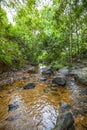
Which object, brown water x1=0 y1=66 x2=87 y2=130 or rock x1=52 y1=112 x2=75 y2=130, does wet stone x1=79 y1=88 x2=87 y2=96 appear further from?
rock x1=52 y1=112 x2=75 y2=130

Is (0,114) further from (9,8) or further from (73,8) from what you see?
(73,8)

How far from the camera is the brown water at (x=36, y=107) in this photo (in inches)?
114

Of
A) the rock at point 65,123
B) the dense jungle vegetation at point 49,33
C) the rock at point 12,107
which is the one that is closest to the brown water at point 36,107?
the rock at point 12,107

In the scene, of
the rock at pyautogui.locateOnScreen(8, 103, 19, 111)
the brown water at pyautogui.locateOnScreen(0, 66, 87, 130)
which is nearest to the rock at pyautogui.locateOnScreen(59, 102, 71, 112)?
the brown water at pyautogui.locateOnScreen(0, 66, 87, 130)

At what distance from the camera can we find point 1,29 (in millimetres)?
4301

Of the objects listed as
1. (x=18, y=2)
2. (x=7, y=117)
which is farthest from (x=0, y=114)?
(x=18, y=2)

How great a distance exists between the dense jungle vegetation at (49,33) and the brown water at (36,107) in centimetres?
115

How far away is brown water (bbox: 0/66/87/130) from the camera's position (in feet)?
9.52

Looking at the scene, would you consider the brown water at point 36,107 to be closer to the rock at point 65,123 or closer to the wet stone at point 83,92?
the wet stone at point 83,92

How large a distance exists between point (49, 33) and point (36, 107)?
412 inches

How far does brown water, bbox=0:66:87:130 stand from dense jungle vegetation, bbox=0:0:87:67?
1.15 meters

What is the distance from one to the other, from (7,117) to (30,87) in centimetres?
217

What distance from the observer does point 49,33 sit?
1324cm

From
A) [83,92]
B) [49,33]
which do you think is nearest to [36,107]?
[83,92]
